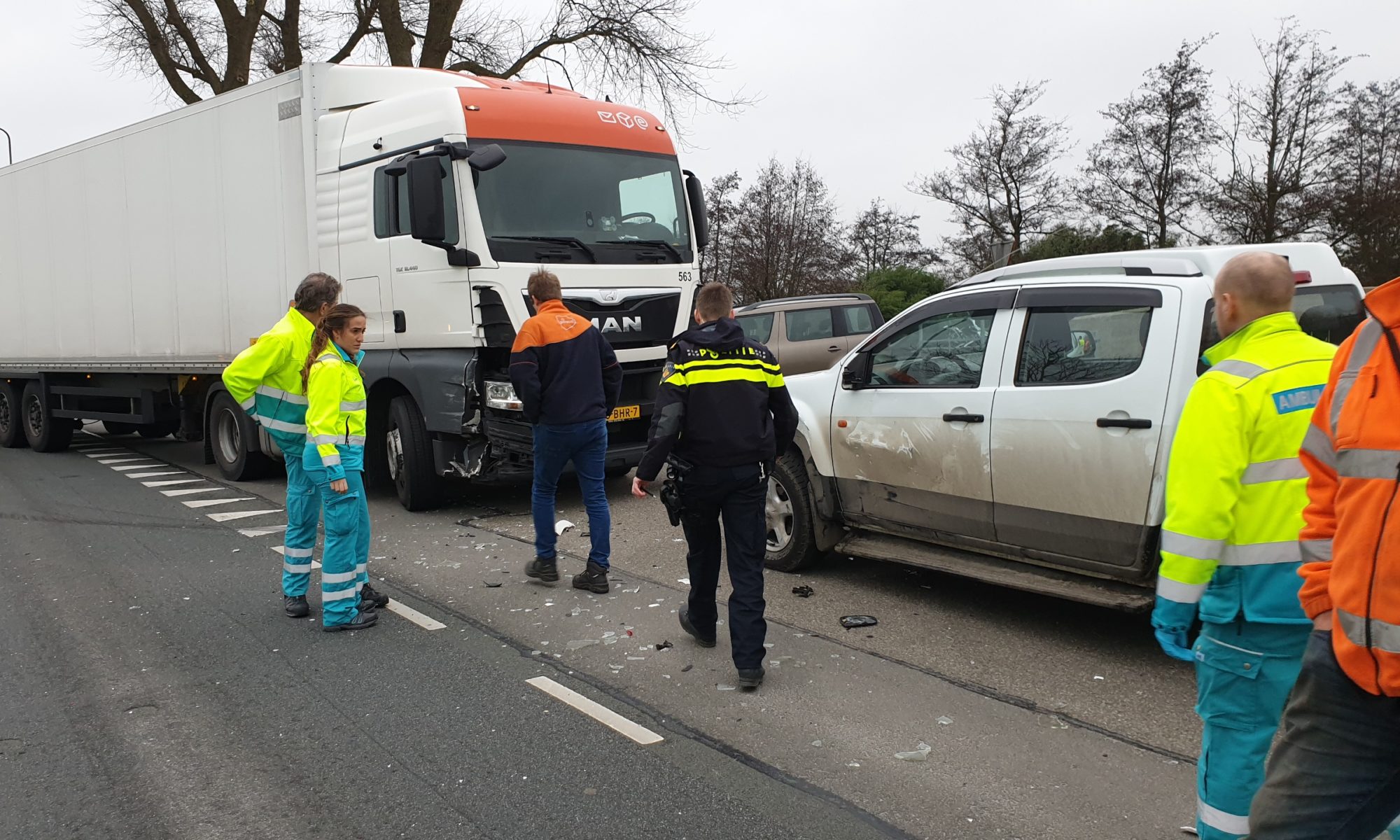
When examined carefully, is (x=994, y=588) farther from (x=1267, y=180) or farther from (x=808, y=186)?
(x=1267, y=180)

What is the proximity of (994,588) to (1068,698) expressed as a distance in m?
1.71

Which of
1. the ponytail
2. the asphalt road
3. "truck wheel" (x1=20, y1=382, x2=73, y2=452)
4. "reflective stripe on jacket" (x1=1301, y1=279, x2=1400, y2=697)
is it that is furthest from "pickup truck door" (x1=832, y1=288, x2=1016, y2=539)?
"truck wheel" (x1=20, y1=382, x2=73, y2=452)

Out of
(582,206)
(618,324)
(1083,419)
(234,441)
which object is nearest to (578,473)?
(618,324)

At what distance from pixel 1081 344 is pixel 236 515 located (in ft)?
23.6

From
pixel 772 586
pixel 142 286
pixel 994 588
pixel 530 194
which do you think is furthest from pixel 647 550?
pixel 142 286

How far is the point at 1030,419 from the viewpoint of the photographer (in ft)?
16.4

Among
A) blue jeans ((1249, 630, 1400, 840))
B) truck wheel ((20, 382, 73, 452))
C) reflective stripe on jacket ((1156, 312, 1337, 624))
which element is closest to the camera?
blue jeans ((1249, 630, 1400, 840))

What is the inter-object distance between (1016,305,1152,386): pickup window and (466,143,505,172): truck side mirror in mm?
4451

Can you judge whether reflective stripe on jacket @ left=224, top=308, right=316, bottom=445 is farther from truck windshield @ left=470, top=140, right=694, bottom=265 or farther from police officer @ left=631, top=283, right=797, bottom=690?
truck windshield @ left=470, top=140, right=694, bottom=265

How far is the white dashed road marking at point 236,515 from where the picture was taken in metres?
8.75

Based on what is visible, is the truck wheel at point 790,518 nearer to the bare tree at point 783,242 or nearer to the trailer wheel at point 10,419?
the trailer wheel at point 10,419

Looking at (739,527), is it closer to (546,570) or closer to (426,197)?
(546,570)

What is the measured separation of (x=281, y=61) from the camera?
89.2 ft

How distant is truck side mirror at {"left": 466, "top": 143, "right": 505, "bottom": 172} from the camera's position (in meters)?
7.87
